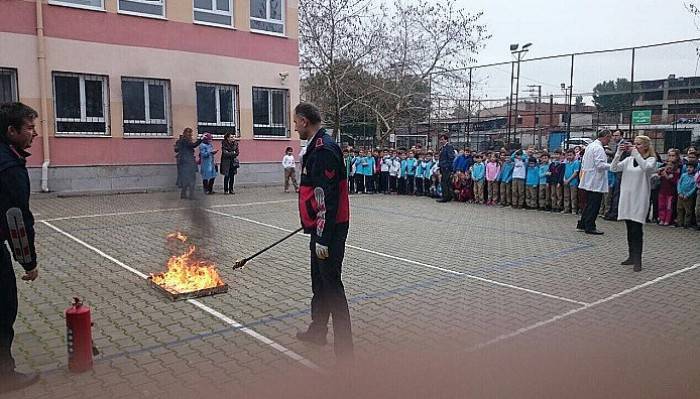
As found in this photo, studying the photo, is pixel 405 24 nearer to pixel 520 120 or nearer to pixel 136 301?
pixel 520 120

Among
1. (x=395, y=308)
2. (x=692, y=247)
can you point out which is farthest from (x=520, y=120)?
(x=395, y=308)

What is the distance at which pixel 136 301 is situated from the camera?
6398 millimetres

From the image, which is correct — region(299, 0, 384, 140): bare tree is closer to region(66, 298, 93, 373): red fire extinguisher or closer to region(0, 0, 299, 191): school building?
region(0, 0, 299, 191): school building

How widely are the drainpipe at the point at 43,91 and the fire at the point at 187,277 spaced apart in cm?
1082

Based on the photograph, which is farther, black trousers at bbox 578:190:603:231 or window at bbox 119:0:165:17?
window at bbox 119:0:165:17

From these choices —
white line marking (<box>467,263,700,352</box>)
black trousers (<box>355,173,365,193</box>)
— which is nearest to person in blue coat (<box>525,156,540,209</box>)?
black trousers (<box>355,173,365,193</box>)

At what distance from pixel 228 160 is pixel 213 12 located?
18.0 ft

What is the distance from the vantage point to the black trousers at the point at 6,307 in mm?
4270

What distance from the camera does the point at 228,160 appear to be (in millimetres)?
18547

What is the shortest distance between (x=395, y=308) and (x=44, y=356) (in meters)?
3.41

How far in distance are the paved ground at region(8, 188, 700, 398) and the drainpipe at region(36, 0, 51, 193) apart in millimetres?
5796

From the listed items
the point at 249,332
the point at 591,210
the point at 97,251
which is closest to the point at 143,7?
the point at 97,251

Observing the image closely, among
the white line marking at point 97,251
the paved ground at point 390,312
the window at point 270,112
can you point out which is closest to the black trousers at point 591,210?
the paved ground at point 390,312

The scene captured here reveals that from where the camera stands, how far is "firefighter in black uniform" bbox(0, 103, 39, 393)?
4109mm
